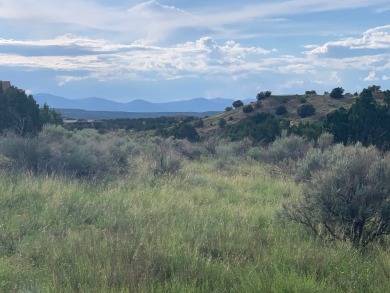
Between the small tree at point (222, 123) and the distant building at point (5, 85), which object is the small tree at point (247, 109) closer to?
the small tree at point (222, 123)

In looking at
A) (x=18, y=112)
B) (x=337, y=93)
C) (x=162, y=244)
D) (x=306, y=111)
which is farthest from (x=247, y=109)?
(x=162, y=244)

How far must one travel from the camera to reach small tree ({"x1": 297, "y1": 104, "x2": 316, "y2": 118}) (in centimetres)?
4600

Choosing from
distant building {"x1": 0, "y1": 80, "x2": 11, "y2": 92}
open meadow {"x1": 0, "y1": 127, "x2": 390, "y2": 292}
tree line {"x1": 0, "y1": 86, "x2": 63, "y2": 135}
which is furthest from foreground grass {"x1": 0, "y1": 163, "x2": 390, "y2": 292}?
distant building {"x1": 0, "y1": 80, "x2": 11, "y2": 92}

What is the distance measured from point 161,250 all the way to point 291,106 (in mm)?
45556

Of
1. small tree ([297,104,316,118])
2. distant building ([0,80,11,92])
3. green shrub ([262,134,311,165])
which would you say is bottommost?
green shrub ([262,134,311,165])

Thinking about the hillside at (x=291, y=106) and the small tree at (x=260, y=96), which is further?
the small tree at (x=260, y=96)

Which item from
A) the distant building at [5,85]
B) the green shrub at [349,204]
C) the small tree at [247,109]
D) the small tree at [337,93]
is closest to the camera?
the green shrub at [349,204]

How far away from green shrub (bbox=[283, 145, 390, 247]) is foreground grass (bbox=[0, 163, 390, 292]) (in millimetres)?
301

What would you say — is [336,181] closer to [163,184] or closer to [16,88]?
[163,184]

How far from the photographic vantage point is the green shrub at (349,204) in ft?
27.1

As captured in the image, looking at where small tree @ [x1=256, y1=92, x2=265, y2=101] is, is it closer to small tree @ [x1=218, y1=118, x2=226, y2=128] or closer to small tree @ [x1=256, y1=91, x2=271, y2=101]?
small tree @ [x1=256, y1=91, x2=271, y2=101]

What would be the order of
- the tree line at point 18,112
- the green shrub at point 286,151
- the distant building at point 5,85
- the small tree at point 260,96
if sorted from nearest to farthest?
1. the green shrub at point 286,151
2. the tree line at point 18,112
3. the distant building at point 5,85
4. the small tree at point 260,96

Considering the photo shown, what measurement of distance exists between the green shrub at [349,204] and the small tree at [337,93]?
43.2 meters

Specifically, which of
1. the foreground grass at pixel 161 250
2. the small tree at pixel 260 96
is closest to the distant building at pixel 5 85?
the foreground grass at pixel 161 250
